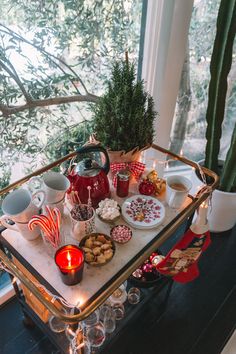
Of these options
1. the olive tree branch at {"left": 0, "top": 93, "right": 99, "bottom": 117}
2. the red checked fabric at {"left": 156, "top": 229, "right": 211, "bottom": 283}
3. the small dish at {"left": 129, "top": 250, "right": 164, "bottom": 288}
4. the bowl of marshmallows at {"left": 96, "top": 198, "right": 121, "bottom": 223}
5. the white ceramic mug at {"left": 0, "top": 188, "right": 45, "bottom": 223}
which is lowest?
the small dish at {"left": 129, "top": 250, "right": 164, "bottom": 288}

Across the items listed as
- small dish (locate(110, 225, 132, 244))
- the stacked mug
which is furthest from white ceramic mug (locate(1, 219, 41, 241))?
small dish (locate(110, 225, 132, 244))

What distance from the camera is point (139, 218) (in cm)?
89

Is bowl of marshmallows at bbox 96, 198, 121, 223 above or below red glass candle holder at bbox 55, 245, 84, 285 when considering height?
above

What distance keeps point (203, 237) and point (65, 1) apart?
93 centimetres

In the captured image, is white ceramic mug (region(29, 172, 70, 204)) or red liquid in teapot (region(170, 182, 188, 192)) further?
red liquid in teapot (region(170, 182, 188, 192))

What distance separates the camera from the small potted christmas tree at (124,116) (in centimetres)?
94

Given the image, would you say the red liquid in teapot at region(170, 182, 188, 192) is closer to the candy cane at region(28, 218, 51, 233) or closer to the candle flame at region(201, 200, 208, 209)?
the candle flame at region(201, 200, 208, 209)

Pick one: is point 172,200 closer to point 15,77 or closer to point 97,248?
point 97,248

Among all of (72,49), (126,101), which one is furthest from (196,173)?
(72,49)

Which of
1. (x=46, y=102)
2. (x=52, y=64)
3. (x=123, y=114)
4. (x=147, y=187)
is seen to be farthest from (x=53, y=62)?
(x=147, y=187)

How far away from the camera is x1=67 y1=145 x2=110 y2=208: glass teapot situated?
88 centimetres

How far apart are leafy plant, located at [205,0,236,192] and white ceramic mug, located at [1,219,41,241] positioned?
939 mm

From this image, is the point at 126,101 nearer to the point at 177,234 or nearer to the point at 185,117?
the point at 185,117

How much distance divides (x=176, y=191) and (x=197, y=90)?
2.95 feet
